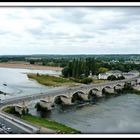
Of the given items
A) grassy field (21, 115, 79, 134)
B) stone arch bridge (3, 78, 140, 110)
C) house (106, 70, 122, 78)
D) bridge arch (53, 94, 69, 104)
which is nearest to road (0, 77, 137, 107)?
stone arch bridge (3, 78, 140, 110)

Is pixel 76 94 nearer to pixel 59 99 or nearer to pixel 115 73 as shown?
pixel 59 99

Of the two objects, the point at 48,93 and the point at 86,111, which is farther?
the point at 48,93

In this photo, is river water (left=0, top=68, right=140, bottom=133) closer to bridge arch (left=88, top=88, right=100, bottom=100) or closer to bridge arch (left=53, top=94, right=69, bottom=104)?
bridge arch (left=53, top=94, right=69, bottom=104)

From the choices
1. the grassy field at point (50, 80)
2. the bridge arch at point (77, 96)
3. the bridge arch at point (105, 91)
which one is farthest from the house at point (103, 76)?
the grassy field at point (50, 80)

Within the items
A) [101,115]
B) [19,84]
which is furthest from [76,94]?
[19,84]

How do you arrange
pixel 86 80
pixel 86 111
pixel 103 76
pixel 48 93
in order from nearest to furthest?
pixel 86 111
pixel 48 93
pixel 86 80
pixel 103 76

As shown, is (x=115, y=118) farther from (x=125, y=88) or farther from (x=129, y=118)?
(x=125, y=88)

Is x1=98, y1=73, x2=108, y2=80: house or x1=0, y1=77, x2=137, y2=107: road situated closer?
x1=0, y1=77, x2=137, y2=107: road

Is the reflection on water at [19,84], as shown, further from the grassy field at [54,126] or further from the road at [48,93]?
the grassy field at [54,126]

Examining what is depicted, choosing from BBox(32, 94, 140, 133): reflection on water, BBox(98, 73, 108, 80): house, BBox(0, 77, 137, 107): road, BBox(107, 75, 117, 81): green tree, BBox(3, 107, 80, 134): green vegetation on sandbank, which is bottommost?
BBox(32, 94, 140, 133): reflection on water
